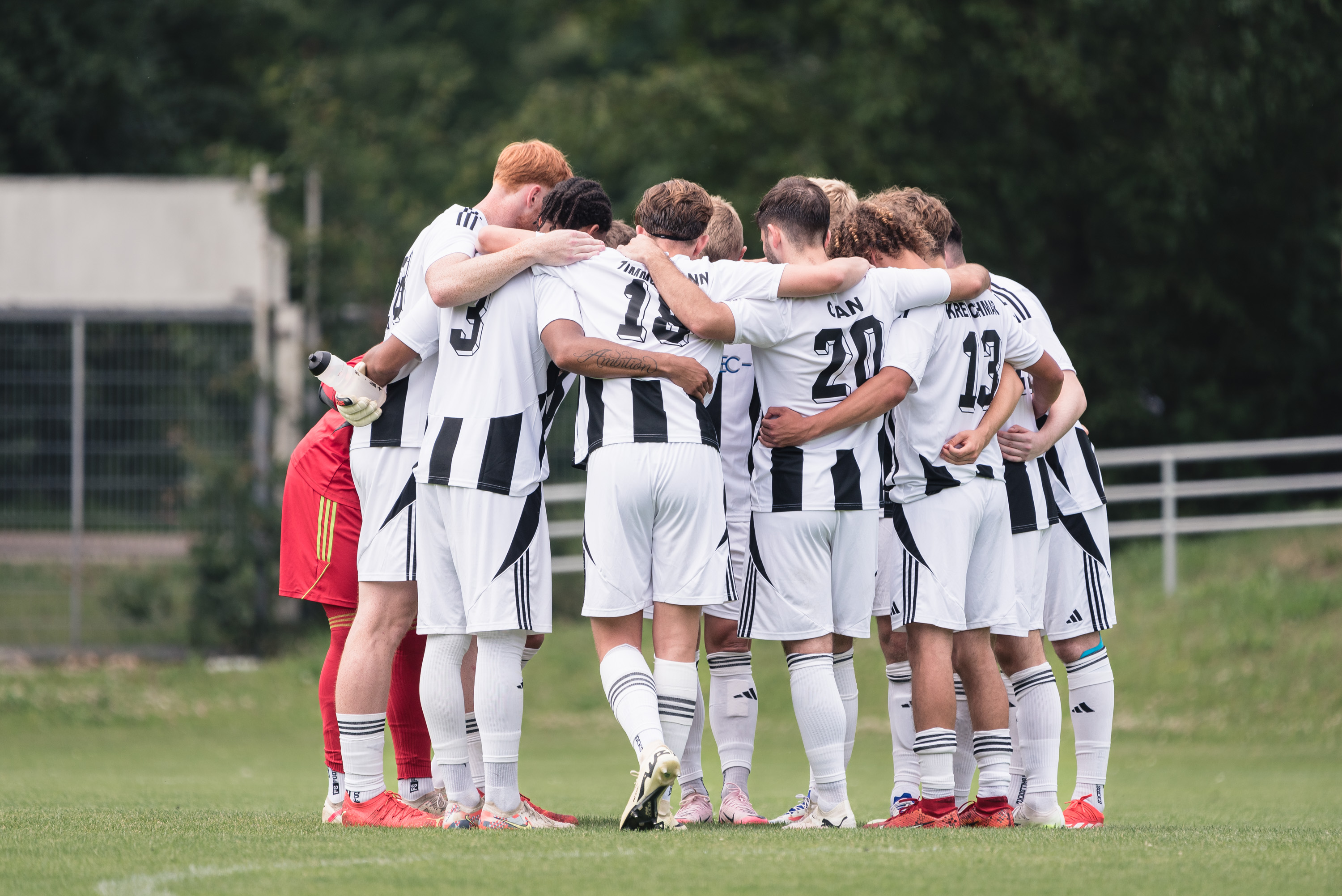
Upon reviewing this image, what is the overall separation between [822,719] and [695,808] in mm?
736

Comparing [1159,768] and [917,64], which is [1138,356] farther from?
[1159,768]

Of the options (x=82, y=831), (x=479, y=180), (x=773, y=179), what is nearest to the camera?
(x=82, y=831)

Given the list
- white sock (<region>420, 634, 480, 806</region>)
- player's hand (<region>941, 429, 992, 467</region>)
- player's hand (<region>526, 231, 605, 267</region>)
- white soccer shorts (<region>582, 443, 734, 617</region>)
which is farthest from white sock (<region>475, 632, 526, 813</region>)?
player's hand (<region>941, 429, 992, 467</region>)

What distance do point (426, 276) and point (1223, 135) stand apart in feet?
44.1

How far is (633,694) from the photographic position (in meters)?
4.95

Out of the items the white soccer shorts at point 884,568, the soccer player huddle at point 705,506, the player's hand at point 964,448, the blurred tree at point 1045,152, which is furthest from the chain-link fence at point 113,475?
the player's hand at point 964,448

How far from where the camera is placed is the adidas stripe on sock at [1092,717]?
19.1 feet

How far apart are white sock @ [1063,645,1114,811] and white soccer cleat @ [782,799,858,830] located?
1.11 metres

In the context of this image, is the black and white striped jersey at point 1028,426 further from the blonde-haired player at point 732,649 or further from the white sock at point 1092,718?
the blonde-haired player at point 732,649

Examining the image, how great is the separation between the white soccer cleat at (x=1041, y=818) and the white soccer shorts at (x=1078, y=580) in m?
0.75

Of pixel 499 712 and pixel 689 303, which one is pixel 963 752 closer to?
pixel 499 712

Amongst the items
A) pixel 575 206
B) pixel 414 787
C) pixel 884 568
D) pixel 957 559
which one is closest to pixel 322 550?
pixel 414 787

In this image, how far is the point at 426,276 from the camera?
5203 mm

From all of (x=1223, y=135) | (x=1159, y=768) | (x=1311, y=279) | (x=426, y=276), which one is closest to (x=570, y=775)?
(x=1159, y=768)
